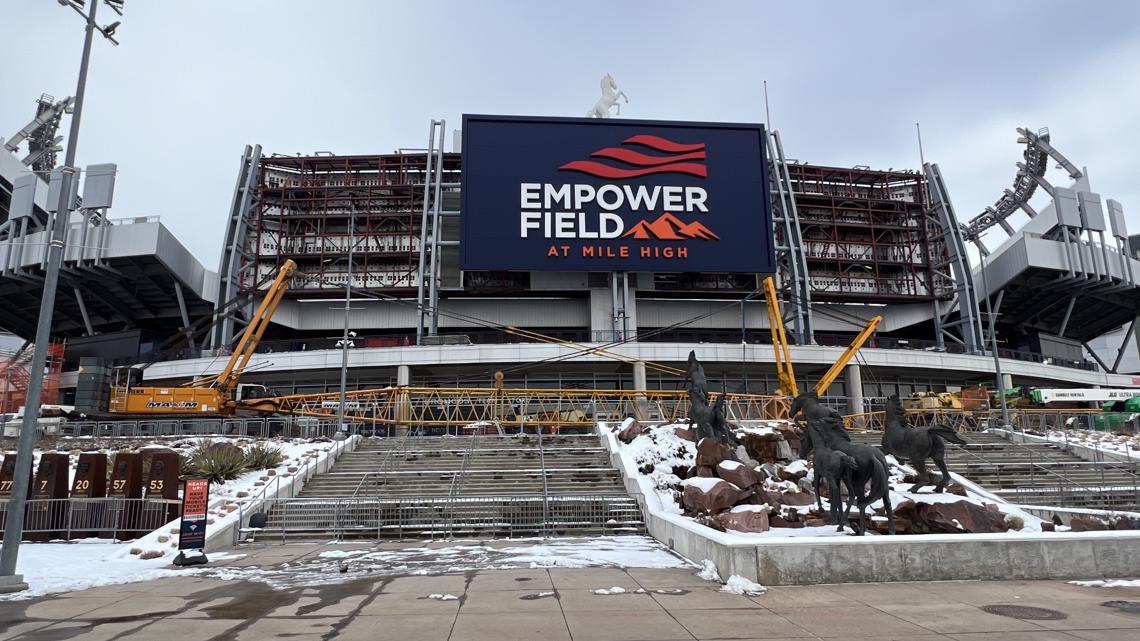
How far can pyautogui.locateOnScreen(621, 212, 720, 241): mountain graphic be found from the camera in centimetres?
5344

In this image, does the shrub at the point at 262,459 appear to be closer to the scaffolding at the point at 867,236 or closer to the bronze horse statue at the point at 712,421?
the bronze horse statue at the point at 712,421

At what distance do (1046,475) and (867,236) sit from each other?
44.4 meters

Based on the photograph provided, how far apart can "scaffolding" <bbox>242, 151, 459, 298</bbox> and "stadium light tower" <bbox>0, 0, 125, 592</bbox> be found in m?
44.4

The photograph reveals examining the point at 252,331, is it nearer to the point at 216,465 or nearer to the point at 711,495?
the point at 216,465

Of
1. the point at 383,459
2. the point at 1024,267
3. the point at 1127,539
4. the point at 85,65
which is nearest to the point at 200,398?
the point at 383,459

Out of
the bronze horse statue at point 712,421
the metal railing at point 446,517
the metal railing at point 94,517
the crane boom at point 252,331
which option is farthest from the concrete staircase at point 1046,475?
the crane boom at point 252,331

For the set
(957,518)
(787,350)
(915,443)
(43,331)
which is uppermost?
(787,350)

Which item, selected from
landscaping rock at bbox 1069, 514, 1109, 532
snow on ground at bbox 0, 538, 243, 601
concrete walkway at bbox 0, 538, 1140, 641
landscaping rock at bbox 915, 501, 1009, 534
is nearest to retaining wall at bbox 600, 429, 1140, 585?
concrete walkway at bbox 0, 538, 1140, 641

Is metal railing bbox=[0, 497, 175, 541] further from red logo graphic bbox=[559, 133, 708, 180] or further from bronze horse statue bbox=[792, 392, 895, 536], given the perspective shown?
red logo graphic bbox=[559, 133, 708, 180]

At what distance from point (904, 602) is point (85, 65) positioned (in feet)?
58.3

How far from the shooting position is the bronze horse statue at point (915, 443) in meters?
17.0

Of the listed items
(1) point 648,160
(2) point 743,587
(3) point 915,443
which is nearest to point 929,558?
(2) point 743,587

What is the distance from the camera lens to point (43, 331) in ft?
40.4

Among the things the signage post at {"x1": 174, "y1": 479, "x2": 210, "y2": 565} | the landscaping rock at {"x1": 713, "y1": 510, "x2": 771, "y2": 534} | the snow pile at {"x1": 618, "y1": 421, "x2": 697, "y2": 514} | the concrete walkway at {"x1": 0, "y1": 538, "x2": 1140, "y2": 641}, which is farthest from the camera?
the snow pile at {"x1": 618, "y1": 421, "x2": 697, "y2": 514}
